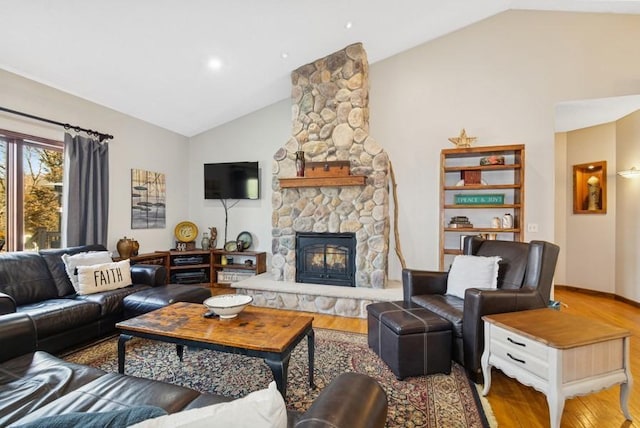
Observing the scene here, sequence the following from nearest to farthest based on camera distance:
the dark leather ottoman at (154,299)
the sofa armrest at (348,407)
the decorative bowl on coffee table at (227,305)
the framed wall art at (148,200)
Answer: the sofa armrest at (348,407), the decorative bowl on coffee table at (227,305), the dark leather ottoman at (154,299), the framed wall art at (148,200)

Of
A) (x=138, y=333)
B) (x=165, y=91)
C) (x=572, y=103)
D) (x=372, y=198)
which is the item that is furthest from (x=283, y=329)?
(x=572, y=103)

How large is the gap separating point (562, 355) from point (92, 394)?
2250mm

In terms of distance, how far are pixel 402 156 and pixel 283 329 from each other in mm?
3303

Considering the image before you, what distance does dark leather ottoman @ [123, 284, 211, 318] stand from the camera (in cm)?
281

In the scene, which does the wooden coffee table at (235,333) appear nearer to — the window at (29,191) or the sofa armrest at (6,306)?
the sofa armrest at (6,306)

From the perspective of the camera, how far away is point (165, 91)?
4039mm

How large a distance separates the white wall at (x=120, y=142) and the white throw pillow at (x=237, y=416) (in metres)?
3.93

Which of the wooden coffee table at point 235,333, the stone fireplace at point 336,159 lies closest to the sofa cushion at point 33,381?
the wooden coffee table at point 235,333

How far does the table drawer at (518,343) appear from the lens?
1720 millimetres

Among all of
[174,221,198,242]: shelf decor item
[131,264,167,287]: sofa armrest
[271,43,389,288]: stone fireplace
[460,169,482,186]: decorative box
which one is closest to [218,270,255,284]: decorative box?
[174,221,198,242]: shelf decor item

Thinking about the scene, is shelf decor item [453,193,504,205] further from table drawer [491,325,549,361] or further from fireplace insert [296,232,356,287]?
table drawer [491,325,549,361]

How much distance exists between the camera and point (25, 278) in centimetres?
278

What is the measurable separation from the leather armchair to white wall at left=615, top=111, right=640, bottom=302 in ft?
9.35

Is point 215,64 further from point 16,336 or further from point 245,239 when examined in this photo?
point 16,336
